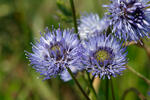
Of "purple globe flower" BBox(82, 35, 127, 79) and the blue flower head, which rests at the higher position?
the blue flower head

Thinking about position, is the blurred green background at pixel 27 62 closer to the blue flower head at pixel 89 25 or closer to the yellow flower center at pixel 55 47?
the blue flower head at pixel 89 25

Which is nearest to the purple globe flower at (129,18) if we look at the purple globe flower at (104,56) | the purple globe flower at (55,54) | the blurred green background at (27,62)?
the purple globe flower at (104,56)

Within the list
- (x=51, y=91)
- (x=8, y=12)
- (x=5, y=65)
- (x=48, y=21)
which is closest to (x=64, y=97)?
(x=51, y=91)

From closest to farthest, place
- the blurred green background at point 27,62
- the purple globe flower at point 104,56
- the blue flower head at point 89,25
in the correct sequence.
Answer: the purple globe flower at point 104,56 < the blue flower head at point 89,25 < the blurred green background at point 27,62

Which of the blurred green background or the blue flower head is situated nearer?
the blue flower head

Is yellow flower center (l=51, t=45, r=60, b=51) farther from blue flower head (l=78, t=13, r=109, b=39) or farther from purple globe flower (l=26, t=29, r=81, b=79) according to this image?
blue flower head (l=78, t=13, r=109, b=39)

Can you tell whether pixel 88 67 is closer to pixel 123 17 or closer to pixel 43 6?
pixel 123 17

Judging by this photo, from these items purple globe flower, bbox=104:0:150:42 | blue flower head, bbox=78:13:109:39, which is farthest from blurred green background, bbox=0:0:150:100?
purple globe flower, bbox=104:0:150:42
